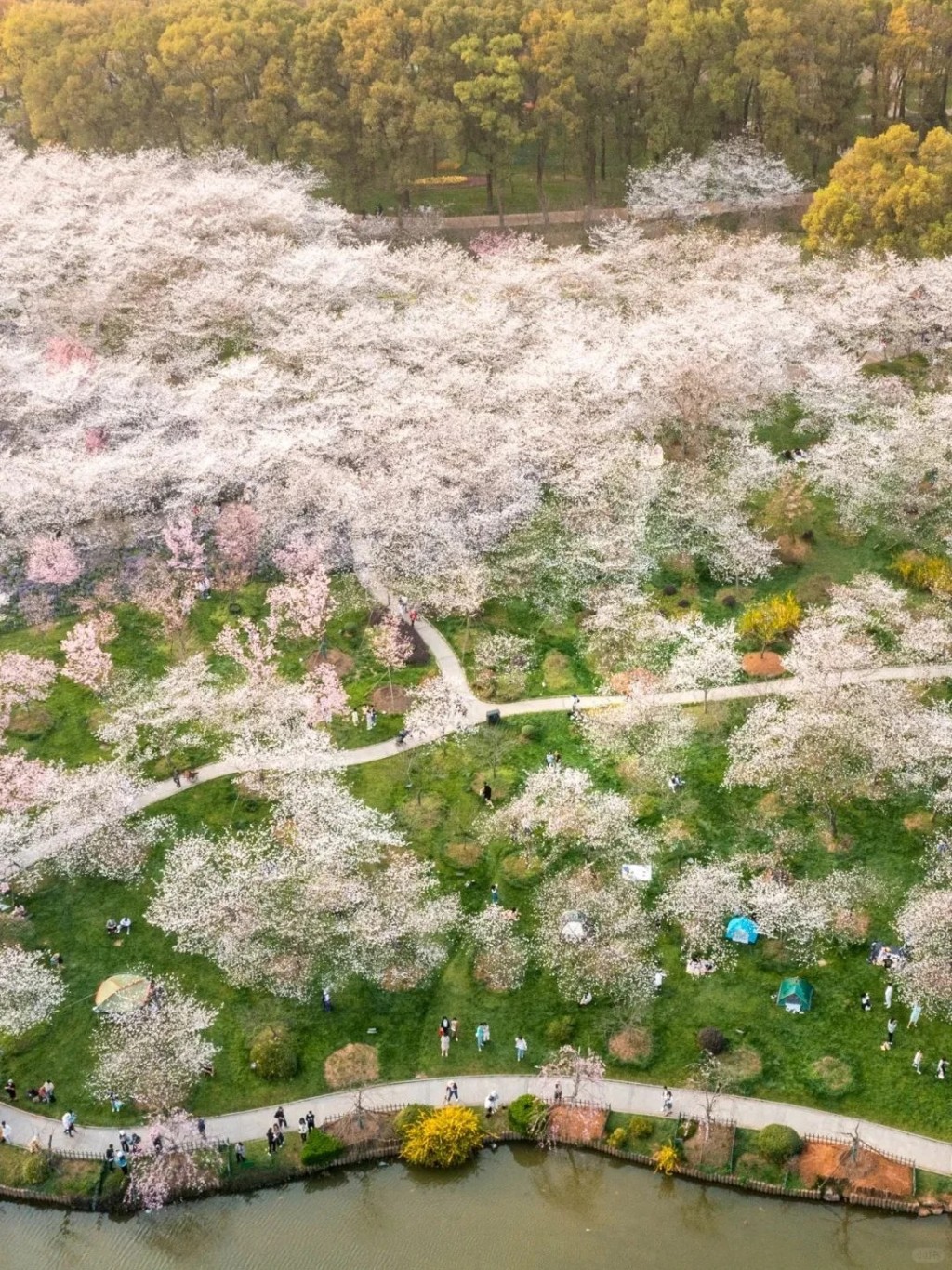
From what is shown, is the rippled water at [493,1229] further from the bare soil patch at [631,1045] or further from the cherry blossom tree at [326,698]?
the cherry blossom tree at [326,698]

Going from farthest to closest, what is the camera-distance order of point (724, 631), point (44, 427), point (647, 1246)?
point (44, 427), point (724, 631), point (647, 1246)

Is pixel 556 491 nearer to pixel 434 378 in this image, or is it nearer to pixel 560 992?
pixel 434 378

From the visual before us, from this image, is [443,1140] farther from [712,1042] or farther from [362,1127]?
[712,1042]

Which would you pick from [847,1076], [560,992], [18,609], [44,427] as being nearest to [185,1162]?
[560,992]

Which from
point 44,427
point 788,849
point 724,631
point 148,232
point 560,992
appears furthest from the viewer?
point 148,232

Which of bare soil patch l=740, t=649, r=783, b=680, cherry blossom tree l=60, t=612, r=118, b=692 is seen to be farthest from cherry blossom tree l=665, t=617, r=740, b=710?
cherry blossom tree l=60, t=612, r=118, b=692

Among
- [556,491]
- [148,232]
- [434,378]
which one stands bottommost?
[556,491]

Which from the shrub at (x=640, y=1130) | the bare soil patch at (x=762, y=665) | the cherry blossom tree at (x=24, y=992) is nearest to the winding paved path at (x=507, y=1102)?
the shrub at (x=640, y=1130)
